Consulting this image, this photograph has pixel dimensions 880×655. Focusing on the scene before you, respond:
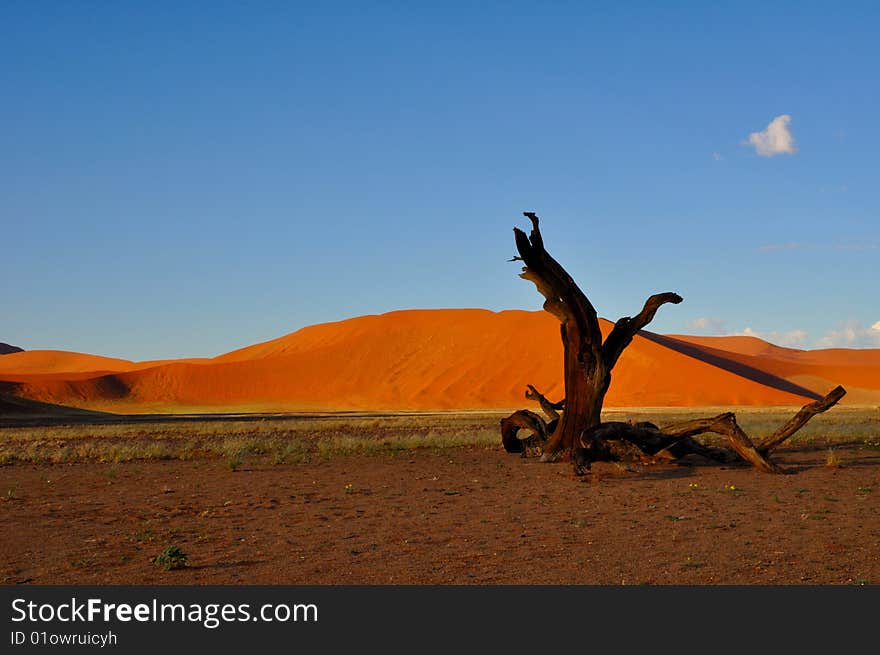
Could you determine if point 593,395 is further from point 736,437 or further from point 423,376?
point 423,376

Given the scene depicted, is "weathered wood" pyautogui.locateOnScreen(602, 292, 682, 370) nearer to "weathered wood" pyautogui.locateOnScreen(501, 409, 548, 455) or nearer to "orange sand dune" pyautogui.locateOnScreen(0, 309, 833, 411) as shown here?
"weathered wood" pyautogui.locateOnScreen(501, 409, 548, 455)

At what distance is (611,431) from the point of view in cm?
1780

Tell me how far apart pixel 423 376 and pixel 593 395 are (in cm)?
7796

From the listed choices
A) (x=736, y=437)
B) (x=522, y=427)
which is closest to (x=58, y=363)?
(x=522, y=427)

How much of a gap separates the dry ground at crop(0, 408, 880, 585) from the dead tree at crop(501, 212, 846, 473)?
1.61 ft

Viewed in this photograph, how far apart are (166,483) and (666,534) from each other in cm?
1010

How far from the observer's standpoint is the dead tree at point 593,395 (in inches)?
696

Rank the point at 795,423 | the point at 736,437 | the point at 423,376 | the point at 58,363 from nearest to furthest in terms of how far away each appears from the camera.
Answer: the point at 736,437 → the point at 795,423 → the point at 423,376 → the point at 58,363

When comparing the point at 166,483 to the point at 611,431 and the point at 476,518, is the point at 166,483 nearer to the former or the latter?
the point at 476,518

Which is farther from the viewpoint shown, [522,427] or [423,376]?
[423,376]

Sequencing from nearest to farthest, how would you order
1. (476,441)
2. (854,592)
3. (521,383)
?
(854,592)
(476,441)
(521,383)

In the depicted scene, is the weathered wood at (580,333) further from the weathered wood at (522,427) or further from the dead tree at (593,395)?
the weathered wood at (522,427)

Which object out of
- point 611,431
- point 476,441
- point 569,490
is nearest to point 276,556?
point 569,490

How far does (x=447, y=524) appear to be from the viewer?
469 inches
